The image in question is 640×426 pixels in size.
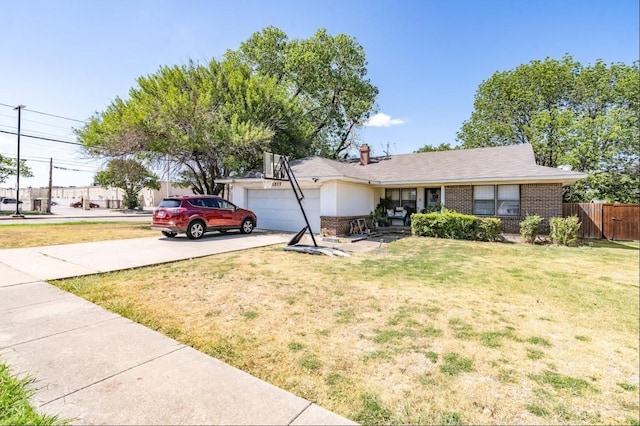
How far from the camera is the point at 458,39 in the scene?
28.9ft

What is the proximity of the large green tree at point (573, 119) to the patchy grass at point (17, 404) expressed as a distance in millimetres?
26214

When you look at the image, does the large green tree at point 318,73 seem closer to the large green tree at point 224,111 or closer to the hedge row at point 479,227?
the large green tree at point 224,111

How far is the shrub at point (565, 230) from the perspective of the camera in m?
10.9

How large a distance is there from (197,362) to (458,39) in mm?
10021

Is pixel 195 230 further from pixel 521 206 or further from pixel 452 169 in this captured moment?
pixel 521 206

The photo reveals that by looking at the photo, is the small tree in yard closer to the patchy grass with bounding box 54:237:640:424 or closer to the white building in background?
the white building in background

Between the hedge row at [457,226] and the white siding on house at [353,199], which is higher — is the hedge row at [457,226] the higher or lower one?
the lower one

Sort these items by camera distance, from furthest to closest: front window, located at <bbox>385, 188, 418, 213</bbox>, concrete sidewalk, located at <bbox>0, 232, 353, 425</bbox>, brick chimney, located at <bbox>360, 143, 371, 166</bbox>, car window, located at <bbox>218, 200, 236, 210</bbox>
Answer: brick chimney, located at <bbox>360, 143, 371, 166</bbox>, front window, located at <bbox>385, 188, 418, 213</bbox>, car window, located at <bbox>218, 200, 236, 210</bbox>, concrete sidewalk, located at <bbox>0, 232, 353, 425</bbox>

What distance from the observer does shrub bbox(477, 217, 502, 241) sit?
12062 millimetres

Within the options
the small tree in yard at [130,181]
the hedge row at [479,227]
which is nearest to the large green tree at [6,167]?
the small tree in yard at [130,181]

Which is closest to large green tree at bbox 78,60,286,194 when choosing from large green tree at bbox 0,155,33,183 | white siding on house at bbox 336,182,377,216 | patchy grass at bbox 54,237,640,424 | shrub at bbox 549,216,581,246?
white siding on house at bbox 336,182,377,216

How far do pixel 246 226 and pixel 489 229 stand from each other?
10.00 m

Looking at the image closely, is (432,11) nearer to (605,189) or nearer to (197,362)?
(197,362)

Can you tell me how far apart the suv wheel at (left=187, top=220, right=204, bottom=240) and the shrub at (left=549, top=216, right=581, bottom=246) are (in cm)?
1306
